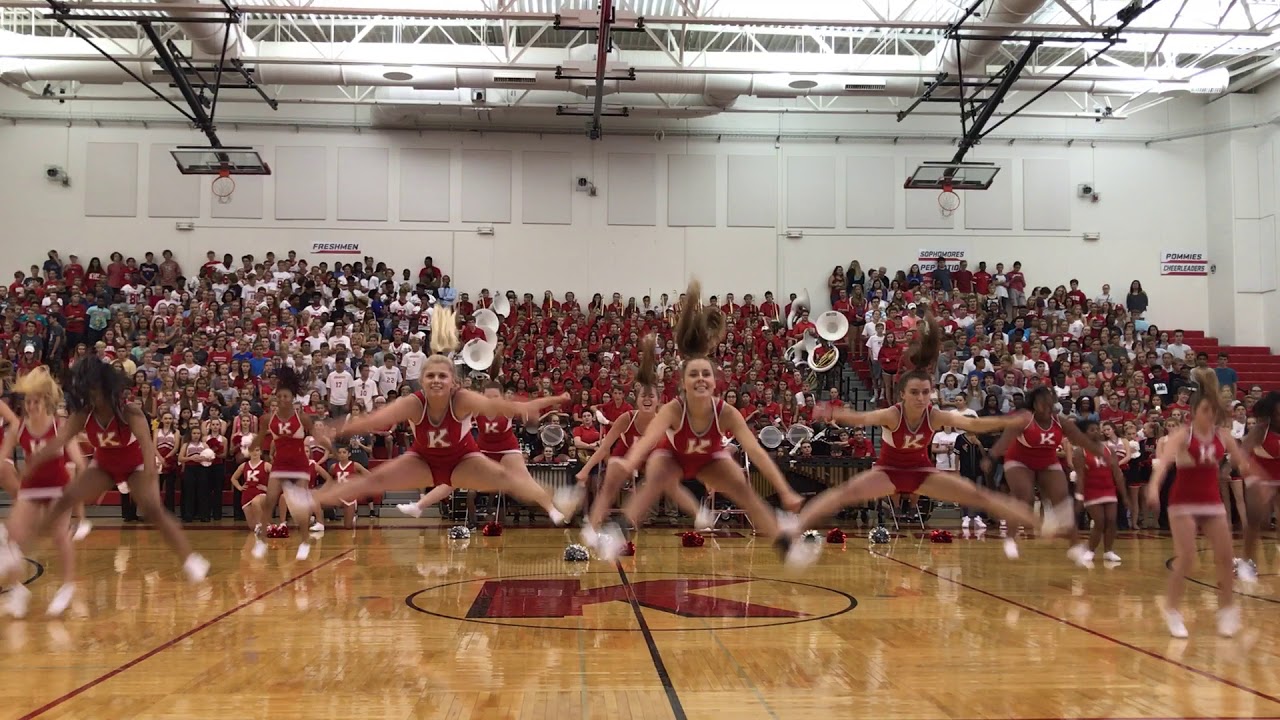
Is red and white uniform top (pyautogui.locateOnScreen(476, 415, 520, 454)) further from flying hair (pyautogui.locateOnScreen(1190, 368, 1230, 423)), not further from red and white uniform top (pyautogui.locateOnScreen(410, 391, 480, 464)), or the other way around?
flying hair (pyautogui.locateOnScreen(1190, 368, 1230, 423))

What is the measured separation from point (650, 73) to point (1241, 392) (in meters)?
17.0

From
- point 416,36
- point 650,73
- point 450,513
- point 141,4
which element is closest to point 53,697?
point 450,513

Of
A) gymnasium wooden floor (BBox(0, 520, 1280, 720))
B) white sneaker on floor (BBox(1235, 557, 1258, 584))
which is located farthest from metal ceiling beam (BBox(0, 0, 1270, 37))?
gymnasium wooden floor (BBox(0, 520, 1280, 720))

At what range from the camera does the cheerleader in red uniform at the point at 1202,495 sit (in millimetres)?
8734

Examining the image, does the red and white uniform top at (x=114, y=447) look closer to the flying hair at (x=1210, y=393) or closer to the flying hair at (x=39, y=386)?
the flying hair at (x=39, y=386)

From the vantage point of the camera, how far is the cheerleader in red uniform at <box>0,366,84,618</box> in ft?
29.4

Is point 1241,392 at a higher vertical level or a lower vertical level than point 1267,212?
lower

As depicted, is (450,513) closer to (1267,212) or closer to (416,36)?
(416,36)

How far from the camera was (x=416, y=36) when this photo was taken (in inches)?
1032

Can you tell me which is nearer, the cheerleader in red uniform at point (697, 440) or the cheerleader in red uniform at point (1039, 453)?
the cheerleader in red uniform at point (697, 440)

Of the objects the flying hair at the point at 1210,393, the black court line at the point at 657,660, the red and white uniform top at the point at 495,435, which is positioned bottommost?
the black court line at the point at 657,660

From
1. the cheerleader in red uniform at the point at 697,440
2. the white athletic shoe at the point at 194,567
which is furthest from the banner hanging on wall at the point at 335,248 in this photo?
the cheerleader in red uniform at the point at 697,440

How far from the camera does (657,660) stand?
7.51 metres

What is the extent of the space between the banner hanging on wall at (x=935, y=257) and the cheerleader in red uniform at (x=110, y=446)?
25235 mm
